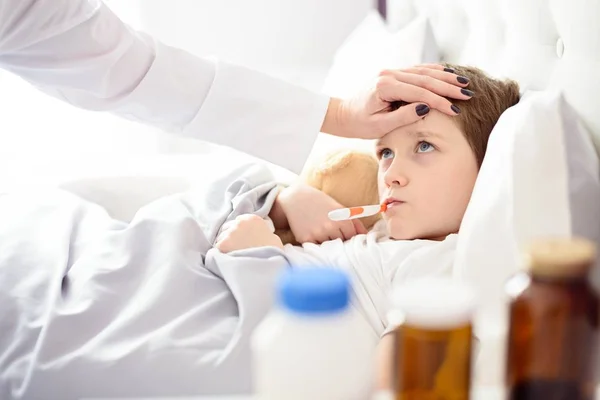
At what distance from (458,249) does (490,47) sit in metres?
0.61

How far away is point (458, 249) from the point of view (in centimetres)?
86

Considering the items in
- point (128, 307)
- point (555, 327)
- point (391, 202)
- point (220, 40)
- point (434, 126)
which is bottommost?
point (220, 40)

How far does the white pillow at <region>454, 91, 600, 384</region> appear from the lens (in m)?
0.78

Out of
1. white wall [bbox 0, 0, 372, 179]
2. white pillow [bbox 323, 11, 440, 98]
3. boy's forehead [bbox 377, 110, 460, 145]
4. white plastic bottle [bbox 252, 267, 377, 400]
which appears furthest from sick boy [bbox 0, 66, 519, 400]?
white wall [bbox 0, 0, 372, 179]

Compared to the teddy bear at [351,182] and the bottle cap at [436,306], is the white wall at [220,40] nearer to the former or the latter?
the teddy bear at [351,182]

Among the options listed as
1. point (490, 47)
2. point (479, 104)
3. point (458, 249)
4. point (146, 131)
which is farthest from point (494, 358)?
point (146, 131)

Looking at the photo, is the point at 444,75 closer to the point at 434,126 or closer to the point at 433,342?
the point at 434,126

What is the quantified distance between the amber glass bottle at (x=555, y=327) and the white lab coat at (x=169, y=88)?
2.36ft

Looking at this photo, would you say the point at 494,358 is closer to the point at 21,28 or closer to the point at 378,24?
the point at 21,28

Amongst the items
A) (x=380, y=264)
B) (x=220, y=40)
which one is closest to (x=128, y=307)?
(x=380, y=264)

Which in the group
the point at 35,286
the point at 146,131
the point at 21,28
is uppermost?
the point at 21,28

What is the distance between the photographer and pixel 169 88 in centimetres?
113

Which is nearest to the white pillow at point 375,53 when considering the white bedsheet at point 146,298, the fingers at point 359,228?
the fingers at point 359,228

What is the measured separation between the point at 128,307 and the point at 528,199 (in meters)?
0.50
